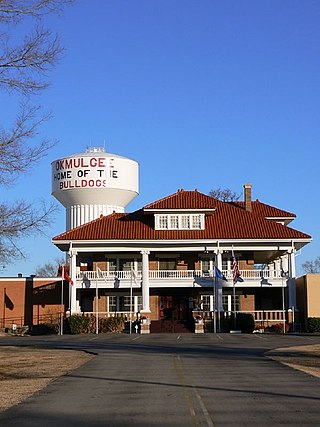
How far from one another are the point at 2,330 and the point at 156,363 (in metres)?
36.9

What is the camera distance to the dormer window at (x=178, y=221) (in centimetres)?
5972

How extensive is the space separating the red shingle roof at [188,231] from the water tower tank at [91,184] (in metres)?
6.03

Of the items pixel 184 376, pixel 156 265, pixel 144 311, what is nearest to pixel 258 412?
pixel 184 376

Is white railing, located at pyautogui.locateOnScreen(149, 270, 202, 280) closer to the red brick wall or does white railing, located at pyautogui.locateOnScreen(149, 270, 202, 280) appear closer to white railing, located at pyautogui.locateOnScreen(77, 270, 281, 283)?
white railing, located at pyautogui.locateOnScreen(77, 270, 281, 283)

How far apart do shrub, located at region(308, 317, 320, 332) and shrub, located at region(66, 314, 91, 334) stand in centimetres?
1672

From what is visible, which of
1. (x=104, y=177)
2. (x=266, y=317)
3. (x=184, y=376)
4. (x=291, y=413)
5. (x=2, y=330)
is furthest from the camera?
(x=104, y=177)

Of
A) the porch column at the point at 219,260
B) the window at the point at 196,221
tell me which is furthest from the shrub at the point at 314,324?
the window at the point at 196,221

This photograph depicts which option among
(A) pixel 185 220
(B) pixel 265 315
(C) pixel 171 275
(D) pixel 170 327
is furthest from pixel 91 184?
(B) pixel 265 315

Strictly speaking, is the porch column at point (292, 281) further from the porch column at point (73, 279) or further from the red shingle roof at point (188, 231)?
the porch column at point (73, 279)

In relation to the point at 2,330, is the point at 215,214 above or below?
above

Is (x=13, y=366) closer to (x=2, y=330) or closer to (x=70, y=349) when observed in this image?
(x=70, y=349)

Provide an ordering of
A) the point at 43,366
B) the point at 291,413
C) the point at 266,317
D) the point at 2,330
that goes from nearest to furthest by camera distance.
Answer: the point at 291,413 < the point at 43,366 < the point at 266,317 < the point at 2,330

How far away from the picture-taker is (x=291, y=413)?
1367 cm

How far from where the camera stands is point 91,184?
68312 millimetres
